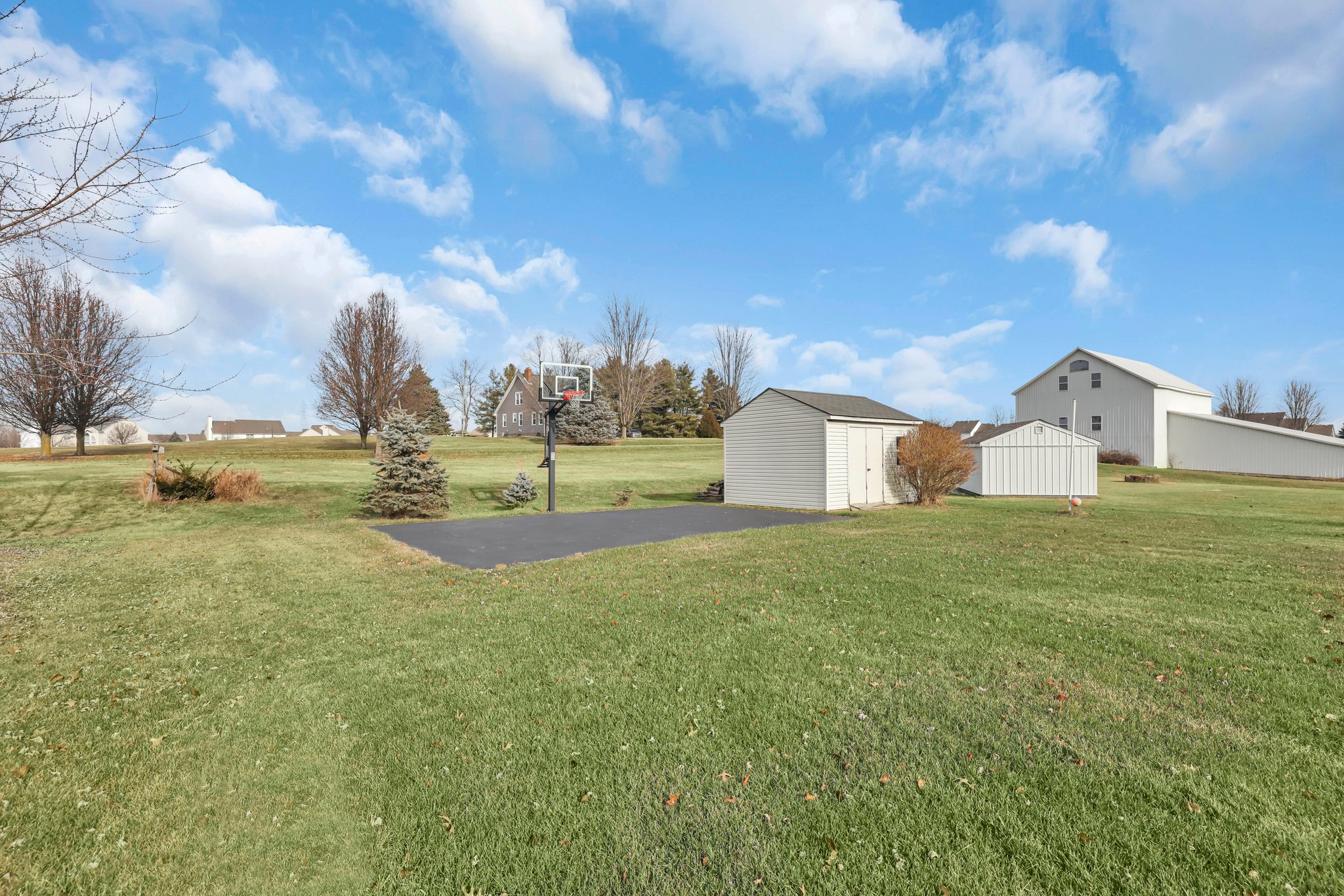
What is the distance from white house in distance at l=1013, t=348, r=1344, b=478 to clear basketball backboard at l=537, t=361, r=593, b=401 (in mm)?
31211

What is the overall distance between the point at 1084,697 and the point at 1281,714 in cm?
122

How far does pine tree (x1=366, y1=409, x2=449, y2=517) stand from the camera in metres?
16.5

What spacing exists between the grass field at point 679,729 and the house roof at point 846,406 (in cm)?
964

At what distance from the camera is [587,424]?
4659cm

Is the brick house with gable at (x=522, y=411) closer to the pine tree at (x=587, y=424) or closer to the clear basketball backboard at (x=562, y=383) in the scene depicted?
the pine tree at (x=587, y=424)

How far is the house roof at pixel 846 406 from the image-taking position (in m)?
18.1

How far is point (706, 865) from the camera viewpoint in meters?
2.72

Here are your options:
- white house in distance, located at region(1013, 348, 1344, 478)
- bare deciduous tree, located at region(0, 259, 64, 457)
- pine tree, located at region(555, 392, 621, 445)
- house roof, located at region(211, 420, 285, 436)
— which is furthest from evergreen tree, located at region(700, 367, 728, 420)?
house roof, located at region(211, 420, 285, 436)

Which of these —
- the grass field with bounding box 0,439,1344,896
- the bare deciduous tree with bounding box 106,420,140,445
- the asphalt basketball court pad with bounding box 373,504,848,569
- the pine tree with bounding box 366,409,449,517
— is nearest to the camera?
the grass field with bounding box 0,439,1344,896

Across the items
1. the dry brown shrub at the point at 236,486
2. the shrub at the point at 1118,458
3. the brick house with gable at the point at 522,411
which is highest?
the brick house with gable at the point at 522,411

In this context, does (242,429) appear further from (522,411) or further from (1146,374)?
(1146,374)

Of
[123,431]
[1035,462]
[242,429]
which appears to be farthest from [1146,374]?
[242,429]

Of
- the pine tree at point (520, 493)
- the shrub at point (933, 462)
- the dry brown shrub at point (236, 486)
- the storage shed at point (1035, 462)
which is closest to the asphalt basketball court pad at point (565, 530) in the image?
the pine tree at point (520, 493)

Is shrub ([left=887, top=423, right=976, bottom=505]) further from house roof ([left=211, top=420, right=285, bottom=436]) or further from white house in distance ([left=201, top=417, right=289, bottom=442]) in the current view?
house roof ([left=211, top=420, right=285, bottom=436])
